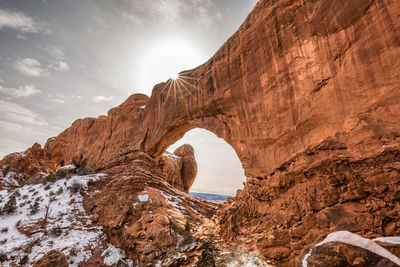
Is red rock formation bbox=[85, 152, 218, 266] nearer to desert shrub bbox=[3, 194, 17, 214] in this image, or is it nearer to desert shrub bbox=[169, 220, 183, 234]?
desert shrub bbox=[169, 220, 183, 234]

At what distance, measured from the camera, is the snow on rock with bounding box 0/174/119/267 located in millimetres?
8953

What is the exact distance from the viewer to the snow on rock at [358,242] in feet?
12.0

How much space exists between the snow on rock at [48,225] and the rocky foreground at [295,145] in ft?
2.66

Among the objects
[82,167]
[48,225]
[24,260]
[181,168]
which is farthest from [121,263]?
[181,168]

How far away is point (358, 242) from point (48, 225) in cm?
1361

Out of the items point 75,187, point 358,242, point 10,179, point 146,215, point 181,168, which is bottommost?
point 146,215

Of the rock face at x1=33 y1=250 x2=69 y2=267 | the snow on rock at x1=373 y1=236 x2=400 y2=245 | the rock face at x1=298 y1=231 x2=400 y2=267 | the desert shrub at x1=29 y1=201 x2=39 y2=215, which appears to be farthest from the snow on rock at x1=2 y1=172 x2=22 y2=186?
the snow on rock at x1=373 y1=236 x2=400 y2=245

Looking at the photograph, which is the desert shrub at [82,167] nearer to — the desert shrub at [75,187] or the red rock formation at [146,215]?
the desert shrub at [75,187]

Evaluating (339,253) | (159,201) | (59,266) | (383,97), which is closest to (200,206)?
(159,201)

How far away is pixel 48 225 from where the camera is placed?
10.5 m

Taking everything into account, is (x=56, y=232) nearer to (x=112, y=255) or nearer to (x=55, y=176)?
(x=112, y=255)

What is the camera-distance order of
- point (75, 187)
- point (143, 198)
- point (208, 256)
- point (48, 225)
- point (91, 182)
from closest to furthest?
point (208, 256)
point (48, 225)
point (143, 198)
point (75, 187)
point (91, 182)

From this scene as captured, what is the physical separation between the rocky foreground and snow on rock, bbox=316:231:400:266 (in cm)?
3

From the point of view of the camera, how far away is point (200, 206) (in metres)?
14.1
